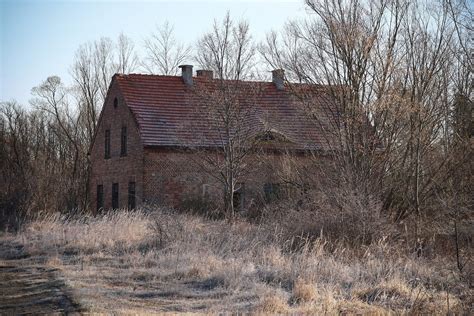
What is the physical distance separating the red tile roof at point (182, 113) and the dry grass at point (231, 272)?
8986 millimetres

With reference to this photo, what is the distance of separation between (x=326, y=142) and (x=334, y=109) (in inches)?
39.2

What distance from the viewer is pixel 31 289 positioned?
35.6ft

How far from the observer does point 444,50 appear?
64.3 feet

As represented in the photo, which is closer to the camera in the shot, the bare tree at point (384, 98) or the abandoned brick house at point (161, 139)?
the bare tree at point (384, 98)

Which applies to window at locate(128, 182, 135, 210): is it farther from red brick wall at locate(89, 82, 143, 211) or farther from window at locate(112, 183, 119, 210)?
window at locate(112, 183, 119, 210)

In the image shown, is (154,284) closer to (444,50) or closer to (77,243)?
(77,243)

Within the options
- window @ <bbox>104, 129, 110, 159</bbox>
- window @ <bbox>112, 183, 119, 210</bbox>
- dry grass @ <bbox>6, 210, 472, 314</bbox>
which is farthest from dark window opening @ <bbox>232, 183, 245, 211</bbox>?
dry grass @ <bbox>6, 210, 472, 314</bbox>

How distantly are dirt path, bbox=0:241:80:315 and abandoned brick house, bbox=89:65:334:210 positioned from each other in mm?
13042

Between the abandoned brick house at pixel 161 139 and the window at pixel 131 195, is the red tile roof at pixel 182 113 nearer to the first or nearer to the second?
the abandoned brick house at pixel 161 139

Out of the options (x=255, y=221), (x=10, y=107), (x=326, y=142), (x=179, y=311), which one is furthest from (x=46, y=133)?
(x=179, y=311)

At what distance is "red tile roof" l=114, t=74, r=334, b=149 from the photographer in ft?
86.5

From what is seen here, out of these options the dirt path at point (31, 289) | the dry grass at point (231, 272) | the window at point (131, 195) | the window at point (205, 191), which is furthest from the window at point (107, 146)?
the dirt path at point (31, 289)

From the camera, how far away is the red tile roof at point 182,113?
86.5 feet

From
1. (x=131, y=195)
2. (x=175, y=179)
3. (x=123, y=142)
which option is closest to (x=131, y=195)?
(x=131, y=195)
